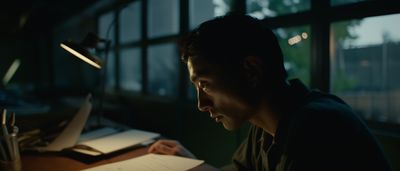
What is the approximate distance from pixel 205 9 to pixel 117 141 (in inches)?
67.3

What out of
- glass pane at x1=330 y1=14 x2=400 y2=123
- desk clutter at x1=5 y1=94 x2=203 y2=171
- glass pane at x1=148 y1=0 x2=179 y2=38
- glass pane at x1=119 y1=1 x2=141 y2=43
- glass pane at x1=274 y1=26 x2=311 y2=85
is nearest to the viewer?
desk clutter at x1=5 y1=94 x2=203 y2=171

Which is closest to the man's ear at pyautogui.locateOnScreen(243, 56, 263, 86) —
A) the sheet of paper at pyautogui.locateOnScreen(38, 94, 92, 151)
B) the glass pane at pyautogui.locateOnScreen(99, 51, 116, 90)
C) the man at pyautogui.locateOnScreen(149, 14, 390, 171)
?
the man at pyautogui.locateOnScreen(149, 14, 390, 171)

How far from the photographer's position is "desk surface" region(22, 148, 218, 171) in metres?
1.24

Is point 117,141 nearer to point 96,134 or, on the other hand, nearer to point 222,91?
point 96,134

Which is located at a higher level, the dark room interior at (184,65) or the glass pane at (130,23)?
the glass pane at (130,23)

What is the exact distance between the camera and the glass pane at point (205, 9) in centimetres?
256

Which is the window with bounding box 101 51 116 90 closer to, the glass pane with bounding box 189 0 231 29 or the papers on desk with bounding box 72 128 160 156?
the glass pane with bounding box 189 0 231 29

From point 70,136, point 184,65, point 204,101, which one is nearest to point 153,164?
point 204,101

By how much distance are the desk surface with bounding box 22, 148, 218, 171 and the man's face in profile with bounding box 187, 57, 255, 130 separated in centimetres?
30

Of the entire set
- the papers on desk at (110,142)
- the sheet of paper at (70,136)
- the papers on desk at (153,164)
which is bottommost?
the papers on desk at (153,164)

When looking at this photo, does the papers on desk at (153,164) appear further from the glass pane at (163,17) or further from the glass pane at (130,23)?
the glass pane at (130,23)

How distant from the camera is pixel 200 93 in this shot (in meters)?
1.06

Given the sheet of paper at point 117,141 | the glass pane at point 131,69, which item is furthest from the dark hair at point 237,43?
the glass pane at point 131,69

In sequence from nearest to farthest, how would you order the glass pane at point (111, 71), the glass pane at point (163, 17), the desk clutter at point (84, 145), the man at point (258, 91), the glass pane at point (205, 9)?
the man at point (258, 91), the desk clutter at point (84, 145), the glass pane at point (205, 9), the glass pane at point (163, 17), the glass pane at point (111, 71)
